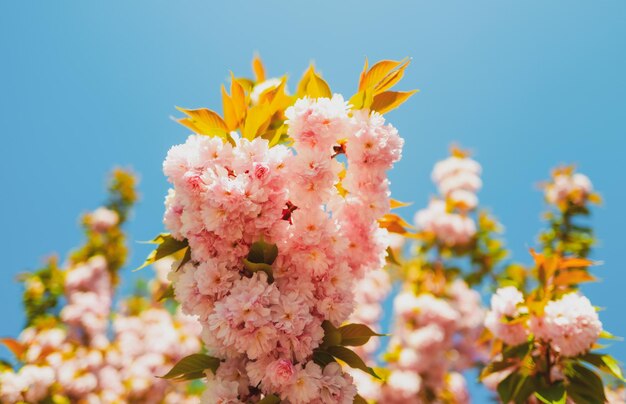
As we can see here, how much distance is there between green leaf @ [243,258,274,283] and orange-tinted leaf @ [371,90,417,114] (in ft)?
2.84

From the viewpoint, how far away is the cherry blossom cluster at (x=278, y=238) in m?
1.54

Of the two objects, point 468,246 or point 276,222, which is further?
point 468,246

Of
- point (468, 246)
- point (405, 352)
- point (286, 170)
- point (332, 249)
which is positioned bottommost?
point (332, 249)

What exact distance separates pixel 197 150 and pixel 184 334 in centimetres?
494

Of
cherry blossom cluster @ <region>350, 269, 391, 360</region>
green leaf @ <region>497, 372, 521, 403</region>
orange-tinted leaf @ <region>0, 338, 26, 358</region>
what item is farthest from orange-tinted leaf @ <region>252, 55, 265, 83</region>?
cherry blossom cluster @ <region>350, 269, 391, 360</region>

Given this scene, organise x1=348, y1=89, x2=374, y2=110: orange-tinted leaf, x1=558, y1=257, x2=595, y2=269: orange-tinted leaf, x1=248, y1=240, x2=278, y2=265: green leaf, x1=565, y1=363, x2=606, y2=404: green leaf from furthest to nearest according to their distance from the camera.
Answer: x1=558, y1=257, x2=595, y2=269: orange-tinted leaf → x1=565, y1=363, x2=606, y2=404: green leaf → x1=348, y1=89, x2=374, y2=110: orange-tinted leaf → x1=248, y1=240, x2=278, y2=265: green leaf

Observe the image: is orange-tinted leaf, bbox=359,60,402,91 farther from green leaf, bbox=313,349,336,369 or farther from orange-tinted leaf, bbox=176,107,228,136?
green leaf, bbox=313,349,336,369

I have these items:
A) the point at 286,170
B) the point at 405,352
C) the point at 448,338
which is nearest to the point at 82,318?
the point at 405,352

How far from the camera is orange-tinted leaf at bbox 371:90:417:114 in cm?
199

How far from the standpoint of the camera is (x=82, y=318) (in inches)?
256

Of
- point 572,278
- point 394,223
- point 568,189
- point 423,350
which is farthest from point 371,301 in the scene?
point 394,223

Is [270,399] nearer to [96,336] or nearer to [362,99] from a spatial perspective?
[362,99]

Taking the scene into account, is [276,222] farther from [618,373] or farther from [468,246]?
[468,246]

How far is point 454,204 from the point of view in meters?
5.65
